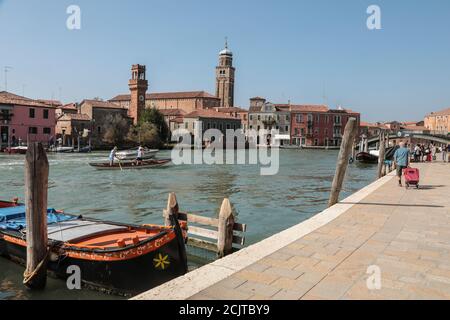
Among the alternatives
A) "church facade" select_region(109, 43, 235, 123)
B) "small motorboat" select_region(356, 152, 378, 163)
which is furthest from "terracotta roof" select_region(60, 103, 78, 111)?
"small motorboat" select_region(356, 152, 378, 163)

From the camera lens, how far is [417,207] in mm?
8742

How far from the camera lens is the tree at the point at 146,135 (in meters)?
63.8

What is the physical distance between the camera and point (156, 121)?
6944cm

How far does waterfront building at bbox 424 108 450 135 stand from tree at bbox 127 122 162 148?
68.7 m

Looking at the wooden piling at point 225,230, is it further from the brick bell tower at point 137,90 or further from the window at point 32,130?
the brick bell tower at point 137,90

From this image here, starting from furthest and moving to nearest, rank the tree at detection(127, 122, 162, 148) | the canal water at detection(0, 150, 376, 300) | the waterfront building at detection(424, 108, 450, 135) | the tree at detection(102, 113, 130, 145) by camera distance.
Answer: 1. the waterfront building at detection(424, 108, 450, 135)
2. the tree at detection(127, 122, 162, 148)
3. the tree at detection(102, 113, 130, 145)
4. the canal water at detection(0, 150, 376, 300)

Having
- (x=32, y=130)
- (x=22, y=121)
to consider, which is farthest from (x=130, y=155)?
(x=32, y=130)

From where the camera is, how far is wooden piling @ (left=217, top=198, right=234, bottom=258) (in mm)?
6961

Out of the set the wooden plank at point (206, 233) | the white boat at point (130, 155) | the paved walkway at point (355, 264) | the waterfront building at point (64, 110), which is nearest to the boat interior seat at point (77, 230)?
the wooden plank at point (206, 233)

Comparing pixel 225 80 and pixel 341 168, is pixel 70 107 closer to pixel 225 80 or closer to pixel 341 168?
pixel 225 80

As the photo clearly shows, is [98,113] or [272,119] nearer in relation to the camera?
[98,113]

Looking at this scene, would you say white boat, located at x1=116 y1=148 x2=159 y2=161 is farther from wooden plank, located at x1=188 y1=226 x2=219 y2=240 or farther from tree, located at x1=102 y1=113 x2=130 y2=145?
tree, located at x1=102 y1=113 x2=130 y2=145

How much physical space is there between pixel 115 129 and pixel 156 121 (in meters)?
8.00
